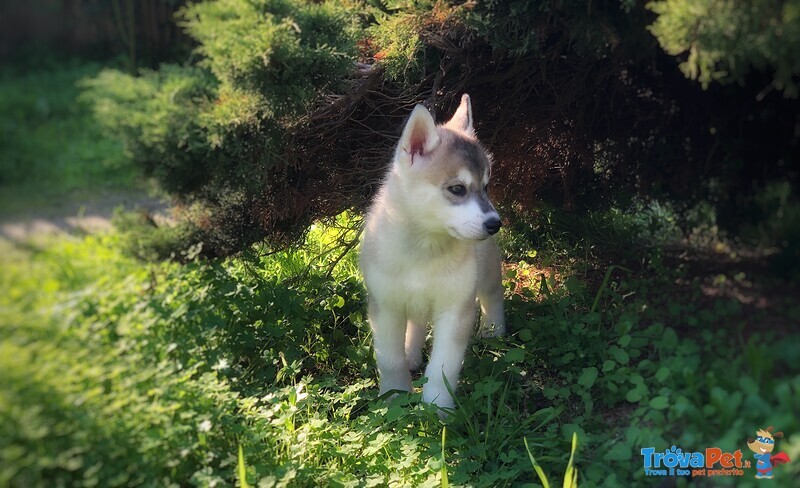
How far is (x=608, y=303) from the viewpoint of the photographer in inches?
149

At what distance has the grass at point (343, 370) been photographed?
2295 millimetres

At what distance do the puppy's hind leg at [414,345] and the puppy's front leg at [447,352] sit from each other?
64 centimetres

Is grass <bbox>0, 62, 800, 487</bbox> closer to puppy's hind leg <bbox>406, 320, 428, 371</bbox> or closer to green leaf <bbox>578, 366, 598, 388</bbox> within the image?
green leaf <bbox>578, 366, 598, 388</bbox>

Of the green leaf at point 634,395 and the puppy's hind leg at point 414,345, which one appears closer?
the green leaf at point 634,395

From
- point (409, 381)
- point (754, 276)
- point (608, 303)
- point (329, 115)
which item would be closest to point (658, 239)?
point (608, 303)

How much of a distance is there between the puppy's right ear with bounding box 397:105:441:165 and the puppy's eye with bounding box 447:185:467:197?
0.23m

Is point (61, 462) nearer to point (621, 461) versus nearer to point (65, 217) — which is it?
point (65, 217)

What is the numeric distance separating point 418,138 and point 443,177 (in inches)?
9.5

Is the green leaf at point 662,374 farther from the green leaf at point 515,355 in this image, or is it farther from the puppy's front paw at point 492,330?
the puppy's front paw at point 492,330

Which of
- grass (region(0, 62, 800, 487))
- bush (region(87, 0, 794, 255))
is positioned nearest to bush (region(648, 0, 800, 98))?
bush (region(87, 0, 794, 255))

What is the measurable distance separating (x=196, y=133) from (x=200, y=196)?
43 centimetres

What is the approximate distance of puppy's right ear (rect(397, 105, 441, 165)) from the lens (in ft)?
11.5

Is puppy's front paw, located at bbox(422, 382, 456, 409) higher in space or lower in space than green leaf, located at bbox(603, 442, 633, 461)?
lower

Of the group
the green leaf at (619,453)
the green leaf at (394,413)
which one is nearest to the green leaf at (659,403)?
the green leaf at (619,453)
